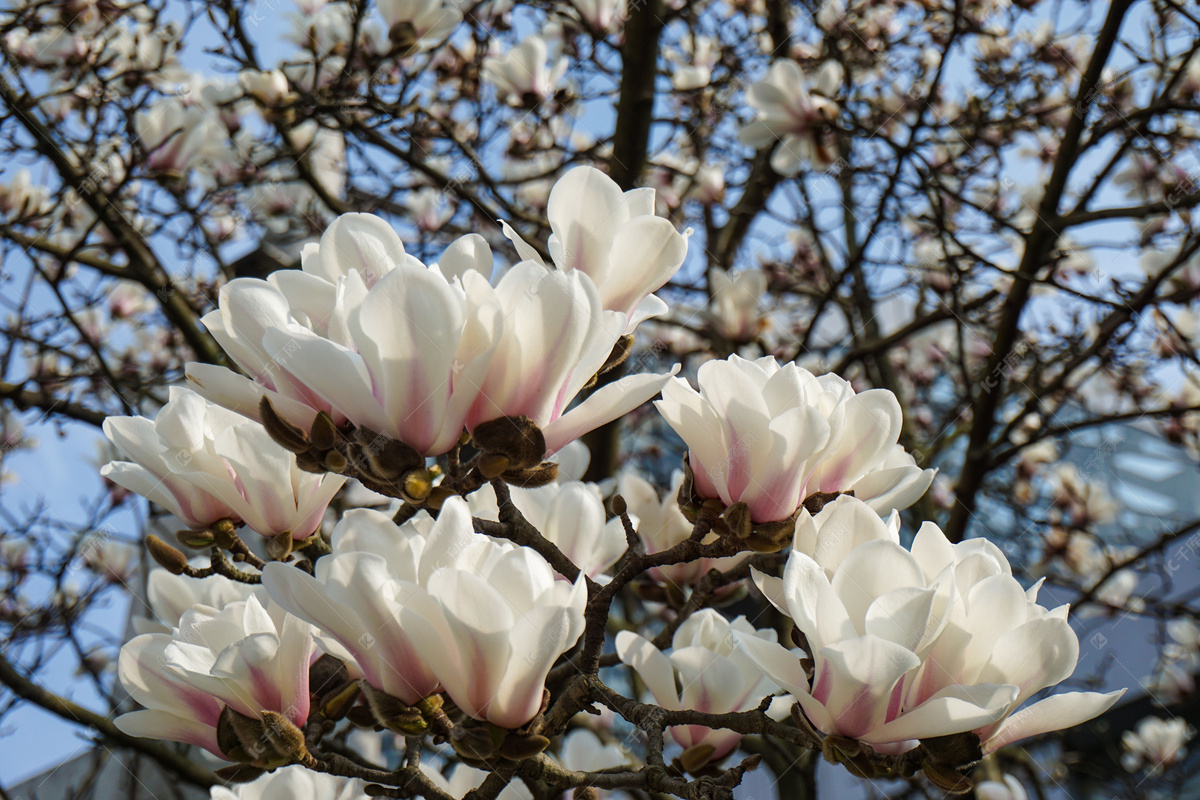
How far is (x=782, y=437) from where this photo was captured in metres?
0.65

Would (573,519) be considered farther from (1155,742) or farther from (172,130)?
(1155,742)

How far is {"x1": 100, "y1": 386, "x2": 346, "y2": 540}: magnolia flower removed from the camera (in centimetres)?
72

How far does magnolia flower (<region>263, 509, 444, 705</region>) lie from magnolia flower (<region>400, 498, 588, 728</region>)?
0.01 metres

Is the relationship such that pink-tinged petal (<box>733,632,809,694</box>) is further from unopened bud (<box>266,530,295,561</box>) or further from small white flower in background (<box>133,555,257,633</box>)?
small white flower in background (<box>133,555,257,633</box>)

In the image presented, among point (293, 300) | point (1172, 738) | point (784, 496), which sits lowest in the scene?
point (1172, 738)

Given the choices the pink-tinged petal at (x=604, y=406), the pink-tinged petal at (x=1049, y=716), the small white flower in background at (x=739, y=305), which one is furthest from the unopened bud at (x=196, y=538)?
the small white flower in background at (x=739, y=305)

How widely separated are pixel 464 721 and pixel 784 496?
285mm

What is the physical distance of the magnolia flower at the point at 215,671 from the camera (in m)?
0.62

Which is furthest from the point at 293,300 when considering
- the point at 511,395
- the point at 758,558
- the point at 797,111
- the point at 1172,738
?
the point at 1172,738

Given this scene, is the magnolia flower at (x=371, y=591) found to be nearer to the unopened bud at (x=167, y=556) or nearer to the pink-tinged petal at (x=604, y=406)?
the pink-tinged petal at (x=604, y=406)

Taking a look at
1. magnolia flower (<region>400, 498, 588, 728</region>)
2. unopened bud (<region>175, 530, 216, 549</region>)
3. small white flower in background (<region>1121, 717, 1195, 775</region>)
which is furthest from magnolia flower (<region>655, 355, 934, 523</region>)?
small white flower in background (<region>1121, 717, 1195, 775</region>)

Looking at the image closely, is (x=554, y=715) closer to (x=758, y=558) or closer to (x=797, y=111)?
(x=758, y=558)

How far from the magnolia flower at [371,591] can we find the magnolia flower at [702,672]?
0.92 ft

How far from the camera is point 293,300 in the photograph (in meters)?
0.63
